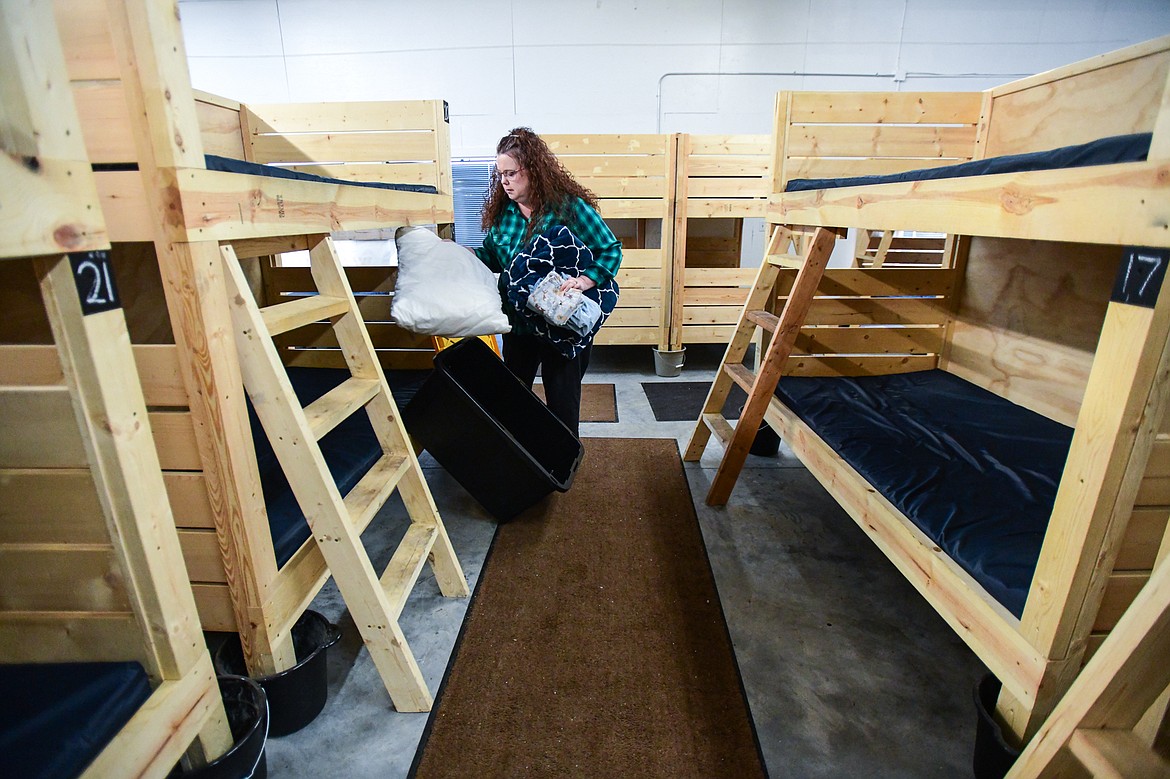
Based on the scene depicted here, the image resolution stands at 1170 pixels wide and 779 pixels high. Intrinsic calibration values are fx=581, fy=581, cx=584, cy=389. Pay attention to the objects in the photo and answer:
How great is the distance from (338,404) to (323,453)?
1.13ft

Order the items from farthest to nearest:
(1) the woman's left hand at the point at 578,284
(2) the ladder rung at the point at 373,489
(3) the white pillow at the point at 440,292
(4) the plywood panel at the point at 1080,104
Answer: (1) the woman's left hand at the point at 578,284 < (3) the white pillow at the point at 440,292 < (4) the plywood panel at the point at 1080,104 < (2) the ladder rung at the point at 373,489

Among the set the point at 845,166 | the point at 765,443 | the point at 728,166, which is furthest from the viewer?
the point at 728,166

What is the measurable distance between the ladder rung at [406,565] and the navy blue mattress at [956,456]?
52.5 inches

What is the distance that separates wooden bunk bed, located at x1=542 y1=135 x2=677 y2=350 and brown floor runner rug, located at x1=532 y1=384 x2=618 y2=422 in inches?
14.8

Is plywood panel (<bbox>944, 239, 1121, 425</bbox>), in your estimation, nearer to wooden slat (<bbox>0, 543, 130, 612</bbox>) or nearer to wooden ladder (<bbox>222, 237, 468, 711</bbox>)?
wooden ladder (<bbox>222, 237, 468, 711</bbox>)

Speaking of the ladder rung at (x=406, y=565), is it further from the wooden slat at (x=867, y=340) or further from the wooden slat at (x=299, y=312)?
the wooden slat at (x=867, y=340)

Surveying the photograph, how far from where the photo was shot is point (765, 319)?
2424 millimetres

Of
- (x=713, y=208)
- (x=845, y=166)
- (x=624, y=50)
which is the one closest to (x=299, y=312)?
(x=845, y=166)

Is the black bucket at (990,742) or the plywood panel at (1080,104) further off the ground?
the plywood panel at (1080,104)

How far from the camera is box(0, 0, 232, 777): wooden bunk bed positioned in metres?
0.74

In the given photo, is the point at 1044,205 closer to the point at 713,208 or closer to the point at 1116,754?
the point at 1116,754

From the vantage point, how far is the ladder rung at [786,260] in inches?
87.0

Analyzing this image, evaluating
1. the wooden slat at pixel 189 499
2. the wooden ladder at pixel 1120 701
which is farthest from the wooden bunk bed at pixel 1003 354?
the wooden slat at pixel 189 499

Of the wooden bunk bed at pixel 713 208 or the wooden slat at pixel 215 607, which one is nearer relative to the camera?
the wooden slat at pixel 215 607
